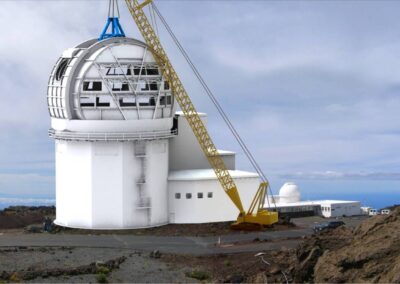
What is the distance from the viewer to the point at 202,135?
5709 cm

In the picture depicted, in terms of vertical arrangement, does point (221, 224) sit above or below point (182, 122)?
below

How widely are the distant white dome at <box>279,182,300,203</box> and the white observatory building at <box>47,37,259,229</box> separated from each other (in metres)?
10.6

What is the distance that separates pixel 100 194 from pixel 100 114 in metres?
4.95

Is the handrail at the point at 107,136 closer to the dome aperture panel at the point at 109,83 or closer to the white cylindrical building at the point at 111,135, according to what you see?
the white cylindrical building at the point at 111,135

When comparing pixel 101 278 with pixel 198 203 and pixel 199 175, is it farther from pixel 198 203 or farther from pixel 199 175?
pixel 199 175

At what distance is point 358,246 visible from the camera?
34906 millimetres

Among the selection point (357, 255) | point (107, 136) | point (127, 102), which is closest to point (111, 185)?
point (107, 136)

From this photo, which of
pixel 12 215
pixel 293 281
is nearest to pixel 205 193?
pixel 12 215

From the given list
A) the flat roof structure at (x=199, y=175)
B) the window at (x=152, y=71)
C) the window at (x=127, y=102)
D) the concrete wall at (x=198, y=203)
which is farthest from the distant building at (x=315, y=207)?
the window at (x=127, y=102)

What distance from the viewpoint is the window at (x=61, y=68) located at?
5515cm

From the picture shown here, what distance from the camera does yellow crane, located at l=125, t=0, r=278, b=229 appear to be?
5538 centimetres

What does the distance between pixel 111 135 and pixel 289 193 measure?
18.6m

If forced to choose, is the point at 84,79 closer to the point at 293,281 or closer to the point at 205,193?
the point at 205,193

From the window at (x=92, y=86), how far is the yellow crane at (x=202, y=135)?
4.32 metres
